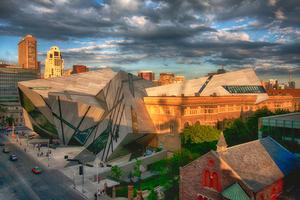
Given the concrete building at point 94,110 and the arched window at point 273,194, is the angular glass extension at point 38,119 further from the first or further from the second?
the arched window at point 273,194

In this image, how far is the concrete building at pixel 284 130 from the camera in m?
44.2

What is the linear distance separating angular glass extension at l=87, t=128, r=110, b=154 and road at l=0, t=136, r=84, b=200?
12667 millimetres

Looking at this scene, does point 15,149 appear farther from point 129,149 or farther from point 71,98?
point 129,149

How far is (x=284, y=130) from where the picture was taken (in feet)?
151

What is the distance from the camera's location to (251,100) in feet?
296

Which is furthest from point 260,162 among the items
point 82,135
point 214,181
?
point 82,135

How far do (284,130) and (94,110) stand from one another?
1882 inches

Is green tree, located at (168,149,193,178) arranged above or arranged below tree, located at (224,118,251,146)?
below

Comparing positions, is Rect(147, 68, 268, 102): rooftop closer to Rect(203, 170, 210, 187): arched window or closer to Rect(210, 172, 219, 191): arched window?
Rect(203, 170, 210, 187): arched window

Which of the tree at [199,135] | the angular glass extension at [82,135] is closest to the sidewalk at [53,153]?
the angular glass extension at [82,135]

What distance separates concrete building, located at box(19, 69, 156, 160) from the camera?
7119 centimetres

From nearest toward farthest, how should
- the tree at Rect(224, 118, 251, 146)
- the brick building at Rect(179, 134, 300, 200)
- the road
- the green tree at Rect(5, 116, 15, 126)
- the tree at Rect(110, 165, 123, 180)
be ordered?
the brick building at Rect(179, 134, 300, 200) < the road < the tree at Rect(110, 165, 123, 180) < the tree at Rect(224, 118, 251, 146) < the green tree at Rect(5, 116, 15, 126)

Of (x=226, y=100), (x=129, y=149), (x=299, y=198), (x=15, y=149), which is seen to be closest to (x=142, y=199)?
(x=299, y=198)

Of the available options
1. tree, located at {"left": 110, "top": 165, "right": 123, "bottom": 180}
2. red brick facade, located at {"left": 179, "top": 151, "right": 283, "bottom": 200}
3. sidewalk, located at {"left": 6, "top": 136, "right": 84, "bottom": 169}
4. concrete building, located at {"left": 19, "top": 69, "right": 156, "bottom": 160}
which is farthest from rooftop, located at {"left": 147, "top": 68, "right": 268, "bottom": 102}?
red brick facade, located at {"left": 179, "top": 151, "right": 283, "bottom": 200}
